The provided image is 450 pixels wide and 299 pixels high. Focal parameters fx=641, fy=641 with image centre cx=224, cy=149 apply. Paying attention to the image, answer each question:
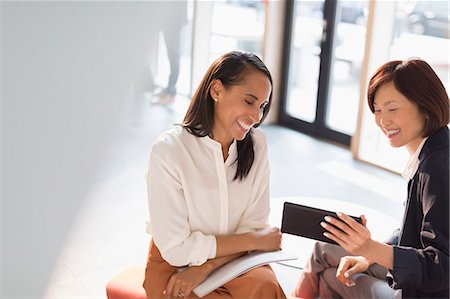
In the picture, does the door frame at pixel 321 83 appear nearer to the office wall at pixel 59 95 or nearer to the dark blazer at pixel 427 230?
the office wall at pixel 59 95

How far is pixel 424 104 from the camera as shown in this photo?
1.67m

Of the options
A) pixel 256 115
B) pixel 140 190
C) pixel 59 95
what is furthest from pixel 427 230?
pixel 59 95

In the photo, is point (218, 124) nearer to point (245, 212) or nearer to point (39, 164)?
point (245, 212)

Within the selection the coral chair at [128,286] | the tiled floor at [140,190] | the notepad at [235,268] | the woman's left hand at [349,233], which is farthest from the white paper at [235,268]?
the tiled floor at [140,190]

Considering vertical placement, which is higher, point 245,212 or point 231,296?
point 245,212

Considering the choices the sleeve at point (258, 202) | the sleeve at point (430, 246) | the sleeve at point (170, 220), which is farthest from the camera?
the sleeve at point (258, 202)

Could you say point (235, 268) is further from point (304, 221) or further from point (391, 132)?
point (391, 132)

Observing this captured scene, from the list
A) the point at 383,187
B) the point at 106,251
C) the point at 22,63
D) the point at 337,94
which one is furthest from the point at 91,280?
the point at 337,94

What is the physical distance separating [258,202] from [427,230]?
0.54 meters

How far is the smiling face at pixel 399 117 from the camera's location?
5.60ft

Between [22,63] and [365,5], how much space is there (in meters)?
2.41

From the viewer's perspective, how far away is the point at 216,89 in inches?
71.9

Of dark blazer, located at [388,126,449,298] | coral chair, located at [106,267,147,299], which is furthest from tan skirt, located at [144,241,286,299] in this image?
dark blazer, located at [388,126,449,298]

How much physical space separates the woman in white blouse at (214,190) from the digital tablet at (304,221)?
11cm
